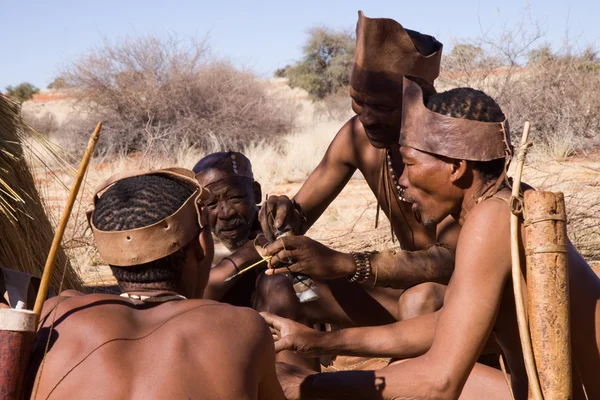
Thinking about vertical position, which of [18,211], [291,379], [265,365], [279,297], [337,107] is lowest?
[337,107]

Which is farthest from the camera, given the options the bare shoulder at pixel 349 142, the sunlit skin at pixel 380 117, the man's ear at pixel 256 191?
the man's ear at pixel 256 191

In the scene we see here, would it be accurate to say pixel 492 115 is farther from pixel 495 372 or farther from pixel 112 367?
pixel 112 367

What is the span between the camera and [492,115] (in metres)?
2.96

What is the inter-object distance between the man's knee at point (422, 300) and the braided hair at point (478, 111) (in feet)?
3.39

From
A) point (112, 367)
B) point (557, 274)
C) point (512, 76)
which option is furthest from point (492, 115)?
point (512, 76)

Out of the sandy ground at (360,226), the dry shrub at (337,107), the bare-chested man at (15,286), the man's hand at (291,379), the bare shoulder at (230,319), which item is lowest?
the dry shrub at (337,107)

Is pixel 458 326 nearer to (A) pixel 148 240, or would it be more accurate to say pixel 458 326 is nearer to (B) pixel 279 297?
(A) pixel 148 240

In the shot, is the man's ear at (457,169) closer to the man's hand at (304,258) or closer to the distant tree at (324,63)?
the man's hand at (304,258)

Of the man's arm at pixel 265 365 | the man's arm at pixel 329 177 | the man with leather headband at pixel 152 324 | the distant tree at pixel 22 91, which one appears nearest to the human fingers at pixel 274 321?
the man with leather headband at pixel 152 324

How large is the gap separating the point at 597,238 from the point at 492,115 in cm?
452

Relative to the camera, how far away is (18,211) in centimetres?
470

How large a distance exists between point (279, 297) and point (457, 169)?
1.47 m

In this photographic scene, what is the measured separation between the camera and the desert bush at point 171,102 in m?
17.9

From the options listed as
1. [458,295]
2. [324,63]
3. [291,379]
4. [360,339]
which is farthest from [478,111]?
[324,63]
